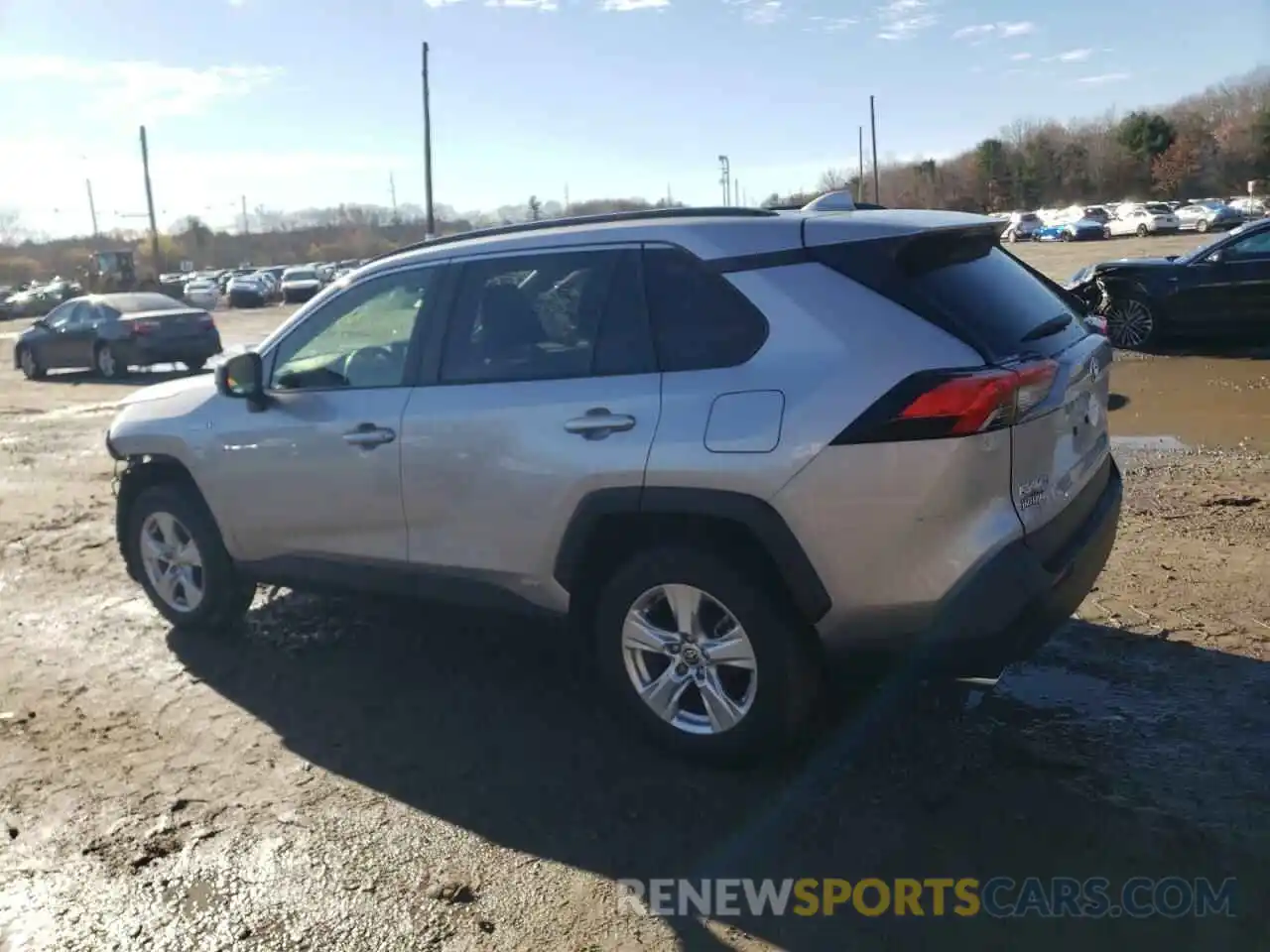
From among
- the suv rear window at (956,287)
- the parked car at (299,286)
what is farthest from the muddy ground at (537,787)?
the parked car at (299,286)

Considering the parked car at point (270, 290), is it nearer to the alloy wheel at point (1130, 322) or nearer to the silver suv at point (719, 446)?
the alloy wheel at point (1130, 322)

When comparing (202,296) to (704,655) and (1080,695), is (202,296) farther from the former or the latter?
(1080,695)

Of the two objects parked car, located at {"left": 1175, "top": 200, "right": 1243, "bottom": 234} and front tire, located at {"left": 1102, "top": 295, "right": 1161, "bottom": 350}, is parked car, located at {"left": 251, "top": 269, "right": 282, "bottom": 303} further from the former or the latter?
front tire, located at {"left": 1102, "top": 295, "right": 1161, "bottom": 350}

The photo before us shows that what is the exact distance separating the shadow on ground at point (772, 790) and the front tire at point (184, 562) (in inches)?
15.9

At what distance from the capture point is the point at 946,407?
3.39 metres

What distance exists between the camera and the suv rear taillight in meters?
3.38

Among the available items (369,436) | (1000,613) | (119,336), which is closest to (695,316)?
(1000,613)

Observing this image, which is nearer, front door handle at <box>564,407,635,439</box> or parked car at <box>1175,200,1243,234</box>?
front door handle at <box>564,407,635,439</box>

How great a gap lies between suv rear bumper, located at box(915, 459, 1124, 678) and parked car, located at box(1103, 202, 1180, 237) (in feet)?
191

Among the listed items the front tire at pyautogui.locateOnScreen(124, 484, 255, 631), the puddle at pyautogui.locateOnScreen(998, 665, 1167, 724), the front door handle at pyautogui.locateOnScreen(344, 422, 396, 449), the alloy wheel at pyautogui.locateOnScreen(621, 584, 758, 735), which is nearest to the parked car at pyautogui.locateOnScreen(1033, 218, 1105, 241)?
the puddle at pyautogui.locateOnScreen(998, 665, 1167, 724)

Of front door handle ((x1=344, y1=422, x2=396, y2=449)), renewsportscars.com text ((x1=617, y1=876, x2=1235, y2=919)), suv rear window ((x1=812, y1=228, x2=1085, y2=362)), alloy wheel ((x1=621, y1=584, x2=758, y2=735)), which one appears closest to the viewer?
renewsportscars.com text ((x1=617, y1=876, x2=1235, y2=919))

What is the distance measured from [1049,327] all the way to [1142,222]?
59.4m

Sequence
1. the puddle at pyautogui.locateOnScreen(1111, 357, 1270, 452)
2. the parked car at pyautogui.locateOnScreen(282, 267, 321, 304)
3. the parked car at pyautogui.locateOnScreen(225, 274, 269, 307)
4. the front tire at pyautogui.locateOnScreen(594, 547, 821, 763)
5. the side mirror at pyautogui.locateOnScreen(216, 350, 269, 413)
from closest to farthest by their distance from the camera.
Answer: the front tire at pyautogui.locateOnScreen(594, 547, 821, 763) → the side mirror at pyautogui.locateOnScreen(216, 350, 269, 413) → the puddle at pyautogui.locateOnScreen(1111, 357, 1270, 452) → the parked car at pyautogui.locateOnScreen(225, 274, 269, 307) → the parked car at pyautogui.locateOnScreen(282, 267, 321, 304)

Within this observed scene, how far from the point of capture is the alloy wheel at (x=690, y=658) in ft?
12.6
